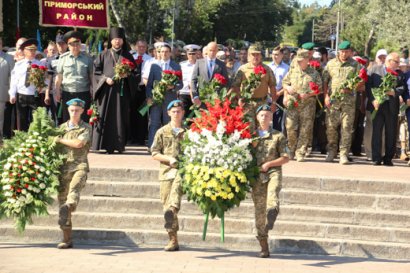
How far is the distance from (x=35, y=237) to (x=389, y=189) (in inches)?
200

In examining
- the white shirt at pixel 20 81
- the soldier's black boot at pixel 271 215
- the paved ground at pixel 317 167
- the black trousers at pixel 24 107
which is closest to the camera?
the soldier's black boot at pixel 271 215

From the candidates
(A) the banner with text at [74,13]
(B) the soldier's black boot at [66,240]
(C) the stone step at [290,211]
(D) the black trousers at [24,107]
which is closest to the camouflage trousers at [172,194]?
(B) the soldier's black boot at [66,240]

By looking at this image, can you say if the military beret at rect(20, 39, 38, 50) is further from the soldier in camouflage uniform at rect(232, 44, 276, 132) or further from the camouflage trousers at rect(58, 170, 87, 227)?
the camouflage trousers at rect(58, 170, 87, 227)

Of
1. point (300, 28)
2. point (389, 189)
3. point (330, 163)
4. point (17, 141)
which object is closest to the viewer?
point (17, 141)

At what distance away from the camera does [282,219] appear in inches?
560

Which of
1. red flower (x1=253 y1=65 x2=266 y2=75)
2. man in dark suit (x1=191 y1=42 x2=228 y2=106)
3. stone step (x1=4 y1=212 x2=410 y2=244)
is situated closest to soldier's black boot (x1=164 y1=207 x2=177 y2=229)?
stone step (x1=4 y1=212 x2=410 y2=244)

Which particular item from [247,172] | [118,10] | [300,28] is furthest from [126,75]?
[300,28]

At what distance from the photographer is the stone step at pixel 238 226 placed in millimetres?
13820

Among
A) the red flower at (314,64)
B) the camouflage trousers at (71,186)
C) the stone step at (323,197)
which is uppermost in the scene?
the red flower at (314,64)

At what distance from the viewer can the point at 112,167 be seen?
50.4ft

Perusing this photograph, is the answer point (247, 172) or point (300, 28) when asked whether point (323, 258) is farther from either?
point (300, 28)

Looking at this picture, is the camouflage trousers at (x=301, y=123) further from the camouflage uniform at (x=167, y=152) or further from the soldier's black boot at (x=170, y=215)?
the soldier's black boot at (x=170, y=215)

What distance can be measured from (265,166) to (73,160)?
98.9 inches

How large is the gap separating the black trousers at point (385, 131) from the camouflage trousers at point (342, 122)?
61 centimetres
